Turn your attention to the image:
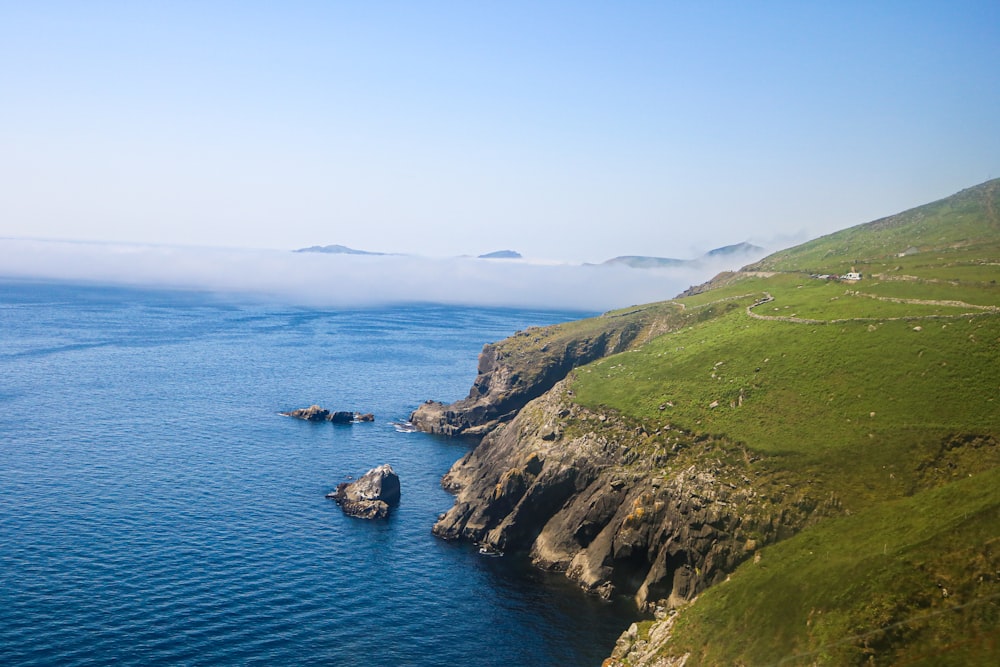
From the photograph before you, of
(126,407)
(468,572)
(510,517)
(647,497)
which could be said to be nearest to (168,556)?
(468,572)

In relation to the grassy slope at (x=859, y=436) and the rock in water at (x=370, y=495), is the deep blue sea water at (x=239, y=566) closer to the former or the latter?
the rock in water at (x=370, y=495)

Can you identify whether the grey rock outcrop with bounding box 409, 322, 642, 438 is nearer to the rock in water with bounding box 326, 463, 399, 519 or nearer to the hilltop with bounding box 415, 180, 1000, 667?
the hilltop with bounding box 415, 180, 1000, 667

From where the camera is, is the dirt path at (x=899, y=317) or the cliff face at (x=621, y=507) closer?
the cliff face at (x=621, y=507)

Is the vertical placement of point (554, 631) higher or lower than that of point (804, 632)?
lower

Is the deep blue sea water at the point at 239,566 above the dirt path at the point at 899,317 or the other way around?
the other way around

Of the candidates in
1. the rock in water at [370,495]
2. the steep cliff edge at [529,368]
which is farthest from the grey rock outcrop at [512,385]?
the rock in water at [370,495]

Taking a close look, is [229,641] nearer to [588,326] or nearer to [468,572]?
[468,572]

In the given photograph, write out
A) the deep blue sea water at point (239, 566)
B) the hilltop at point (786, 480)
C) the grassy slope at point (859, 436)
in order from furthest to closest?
the deep blue sea water at point (239, 566) < the hilltop at point (786, 480) < the grassy slope at point (859, 436)
